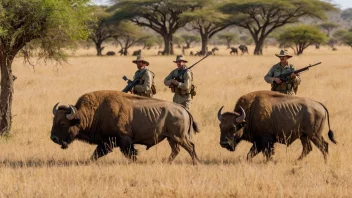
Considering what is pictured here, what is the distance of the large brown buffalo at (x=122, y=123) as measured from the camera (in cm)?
882

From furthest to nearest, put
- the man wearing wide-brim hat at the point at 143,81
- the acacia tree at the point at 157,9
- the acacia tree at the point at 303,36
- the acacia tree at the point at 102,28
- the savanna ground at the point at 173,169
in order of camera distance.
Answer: the acacia tree at the point at 102,28
the acacia tree at the point at 303,36
the acacia tree at the point at 157,9
the man wearing wide-brim hat at the point at 143,81
the savanna ground at the point at 173,169

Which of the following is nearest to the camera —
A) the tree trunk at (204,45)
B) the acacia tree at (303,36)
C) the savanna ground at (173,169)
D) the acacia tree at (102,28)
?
the savanna ground at (173,169)

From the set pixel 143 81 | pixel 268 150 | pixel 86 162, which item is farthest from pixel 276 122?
pixel 86 162

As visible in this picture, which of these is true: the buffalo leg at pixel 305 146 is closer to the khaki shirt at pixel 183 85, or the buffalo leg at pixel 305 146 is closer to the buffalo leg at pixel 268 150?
the buffalo leg at pixel 268 150

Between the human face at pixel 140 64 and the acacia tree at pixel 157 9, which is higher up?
the acacia tree at pixel 157 9

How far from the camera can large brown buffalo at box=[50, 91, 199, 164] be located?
347 inches

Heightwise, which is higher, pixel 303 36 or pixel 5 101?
pixel 303 36

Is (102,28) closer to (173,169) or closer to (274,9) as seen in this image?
(274,9)

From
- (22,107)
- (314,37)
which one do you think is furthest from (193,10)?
(22,107)

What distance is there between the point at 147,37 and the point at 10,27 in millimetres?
64505

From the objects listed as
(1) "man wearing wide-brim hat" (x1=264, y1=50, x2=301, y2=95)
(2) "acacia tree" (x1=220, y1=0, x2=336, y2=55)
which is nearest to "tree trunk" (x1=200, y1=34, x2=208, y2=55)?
(2) "acacia tree" (x1=220, y1=0, x2=336, y2=55)

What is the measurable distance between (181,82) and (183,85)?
13 centimetres

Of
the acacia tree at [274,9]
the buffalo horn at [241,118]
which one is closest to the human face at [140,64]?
the buffalo horn at [241,118]

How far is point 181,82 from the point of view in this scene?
10289 millimetres
